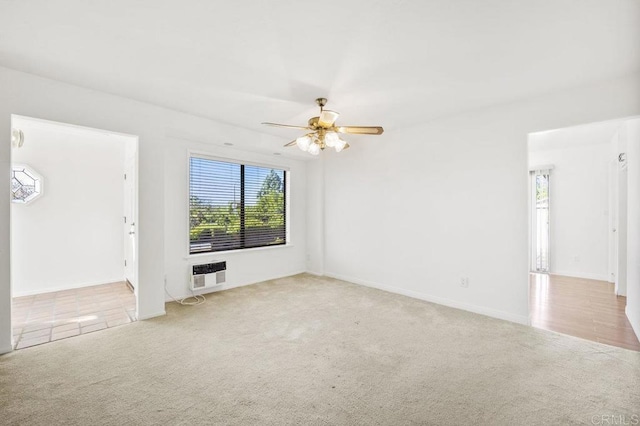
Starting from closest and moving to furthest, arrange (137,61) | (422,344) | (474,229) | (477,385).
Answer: (477,385) → (137,61) → (422,344) → (474,229)

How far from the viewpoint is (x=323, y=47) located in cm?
216

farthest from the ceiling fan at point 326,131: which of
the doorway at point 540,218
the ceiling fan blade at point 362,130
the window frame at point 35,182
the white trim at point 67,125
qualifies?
the doorway at point 540,218

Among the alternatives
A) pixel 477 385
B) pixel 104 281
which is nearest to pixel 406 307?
pixel 477 385

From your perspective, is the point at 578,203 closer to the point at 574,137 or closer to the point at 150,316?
the point at 574,137

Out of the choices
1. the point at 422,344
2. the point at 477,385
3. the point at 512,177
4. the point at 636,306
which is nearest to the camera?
the point at 477,385

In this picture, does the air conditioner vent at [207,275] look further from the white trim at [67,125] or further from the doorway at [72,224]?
the white trim at [67,125]

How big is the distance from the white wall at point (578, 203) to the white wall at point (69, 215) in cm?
733

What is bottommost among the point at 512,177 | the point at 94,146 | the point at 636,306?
the point at 636,306

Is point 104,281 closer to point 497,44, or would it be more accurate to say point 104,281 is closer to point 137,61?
point 137,61

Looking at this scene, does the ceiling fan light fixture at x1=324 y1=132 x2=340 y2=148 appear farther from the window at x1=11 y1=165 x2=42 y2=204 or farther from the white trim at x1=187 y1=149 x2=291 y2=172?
the window at x1=11 y1=165 x2=42 y2=204

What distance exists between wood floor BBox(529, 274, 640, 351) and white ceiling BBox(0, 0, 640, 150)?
8.19 feet

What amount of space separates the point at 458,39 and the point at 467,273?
270 centimetres

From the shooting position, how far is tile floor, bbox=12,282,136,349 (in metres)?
2.91

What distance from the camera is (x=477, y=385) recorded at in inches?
80.2
